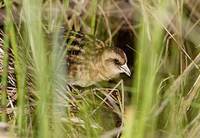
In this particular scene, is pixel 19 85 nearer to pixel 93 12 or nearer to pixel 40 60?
pixel 40 60

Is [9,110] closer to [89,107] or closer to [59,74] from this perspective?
[89,107]

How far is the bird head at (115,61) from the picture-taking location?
6.68ft

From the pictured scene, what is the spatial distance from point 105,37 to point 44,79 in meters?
1.23

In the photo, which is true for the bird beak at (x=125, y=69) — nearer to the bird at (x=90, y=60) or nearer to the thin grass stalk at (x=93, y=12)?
the bird at (x=90, y=60)

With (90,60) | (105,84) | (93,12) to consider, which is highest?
(93,12)

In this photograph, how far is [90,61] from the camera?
2.14m

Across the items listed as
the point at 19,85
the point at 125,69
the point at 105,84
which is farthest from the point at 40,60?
the point at 105,84

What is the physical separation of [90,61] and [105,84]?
0.37 feet

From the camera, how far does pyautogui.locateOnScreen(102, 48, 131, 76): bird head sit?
2035 mm

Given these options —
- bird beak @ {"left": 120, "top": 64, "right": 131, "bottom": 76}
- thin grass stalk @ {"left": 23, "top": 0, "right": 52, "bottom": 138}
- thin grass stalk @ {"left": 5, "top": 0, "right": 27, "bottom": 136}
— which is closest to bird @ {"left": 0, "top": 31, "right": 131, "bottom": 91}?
bird beak @ {"left": 120, "top": 64, "right": 131, "bottom": 76}

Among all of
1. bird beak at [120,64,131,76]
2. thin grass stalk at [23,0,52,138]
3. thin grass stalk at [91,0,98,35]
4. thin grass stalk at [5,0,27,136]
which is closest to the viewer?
thin grass stalk at [23,0,52,138]

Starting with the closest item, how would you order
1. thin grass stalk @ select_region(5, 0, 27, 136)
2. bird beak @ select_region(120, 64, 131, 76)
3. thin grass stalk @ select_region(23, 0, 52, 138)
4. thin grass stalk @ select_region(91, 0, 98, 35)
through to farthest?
thin grass stalk @ select_region(23, 0, 52, 138) → thin grass stalk @ select_region(5, 0, 27, 136) → bird beak @ select_region(120, 64, 131, 76) → thin grass stalk @ select_region(91, 0, 98, 35)

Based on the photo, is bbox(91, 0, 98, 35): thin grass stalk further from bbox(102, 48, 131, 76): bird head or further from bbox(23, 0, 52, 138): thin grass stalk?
bbox(23, 0, 52, 138): thin grass stalk

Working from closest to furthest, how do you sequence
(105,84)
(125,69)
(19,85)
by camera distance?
(19,85)
(125,69)
(105,84)
